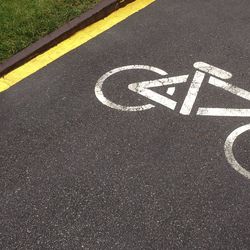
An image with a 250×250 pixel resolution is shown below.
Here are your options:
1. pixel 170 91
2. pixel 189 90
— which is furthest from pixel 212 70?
pixel 170 91

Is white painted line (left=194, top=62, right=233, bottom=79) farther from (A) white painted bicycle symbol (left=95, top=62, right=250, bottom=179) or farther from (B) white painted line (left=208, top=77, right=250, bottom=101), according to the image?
(B) white painted line (left=208, top=77, right=250, bottom=101)

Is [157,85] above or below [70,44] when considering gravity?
below

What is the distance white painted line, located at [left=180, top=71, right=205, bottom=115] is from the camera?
522 cm

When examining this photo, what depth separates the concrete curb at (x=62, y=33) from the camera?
5.80m

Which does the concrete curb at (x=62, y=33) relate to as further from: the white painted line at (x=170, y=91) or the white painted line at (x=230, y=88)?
the white painted line at (x=230, y=88)

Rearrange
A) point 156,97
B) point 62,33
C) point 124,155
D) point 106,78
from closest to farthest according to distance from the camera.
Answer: point 124,155 < point 156,97 < point 106,78 < point 62,33

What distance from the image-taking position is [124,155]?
472 centimetres

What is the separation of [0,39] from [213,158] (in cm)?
362

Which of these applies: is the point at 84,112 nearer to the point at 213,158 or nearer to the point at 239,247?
the point at 213,158

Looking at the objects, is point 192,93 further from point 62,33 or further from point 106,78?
point 62,33

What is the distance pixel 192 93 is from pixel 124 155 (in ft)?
4.58

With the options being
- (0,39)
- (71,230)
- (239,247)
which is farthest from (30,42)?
(239,247)

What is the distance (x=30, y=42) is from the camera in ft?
19.8

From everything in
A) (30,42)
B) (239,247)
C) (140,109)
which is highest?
(30,42)
